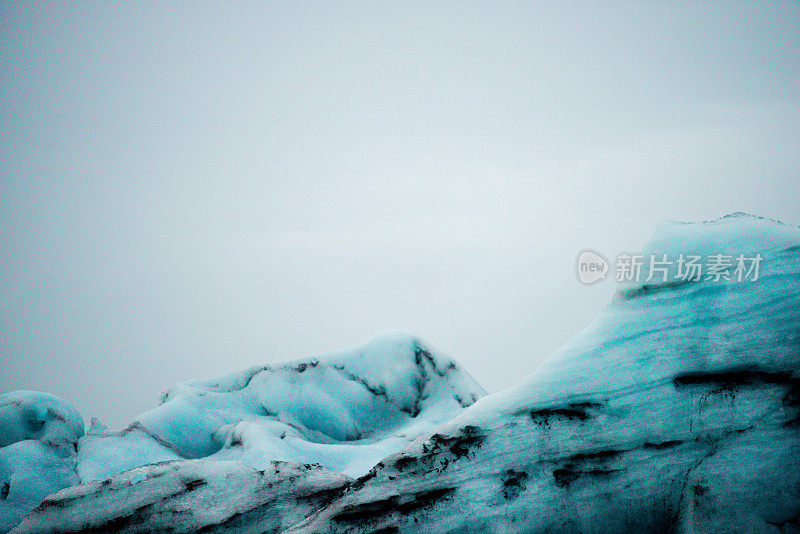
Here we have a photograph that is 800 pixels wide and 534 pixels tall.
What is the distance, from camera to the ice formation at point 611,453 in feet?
10.5

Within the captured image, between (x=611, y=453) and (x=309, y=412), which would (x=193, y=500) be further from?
(x=309, y=412)

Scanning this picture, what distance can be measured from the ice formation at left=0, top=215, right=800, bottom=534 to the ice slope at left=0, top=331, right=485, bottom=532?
5.00 ft

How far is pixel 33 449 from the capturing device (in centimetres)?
622

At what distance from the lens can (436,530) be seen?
3.20 metres

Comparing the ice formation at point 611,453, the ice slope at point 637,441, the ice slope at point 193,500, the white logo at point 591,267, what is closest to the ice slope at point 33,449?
the ice slope at point 193,500

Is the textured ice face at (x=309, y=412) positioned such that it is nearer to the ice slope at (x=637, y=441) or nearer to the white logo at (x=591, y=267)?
the ice slope at (x=637, y=441)

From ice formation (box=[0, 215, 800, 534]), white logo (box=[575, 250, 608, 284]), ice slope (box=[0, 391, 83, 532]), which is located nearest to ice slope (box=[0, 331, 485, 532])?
ice slope (box=[0, 391, 83, 532])

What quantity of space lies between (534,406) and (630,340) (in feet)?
2.93

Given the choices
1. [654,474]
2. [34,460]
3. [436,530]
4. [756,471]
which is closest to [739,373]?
[756,471]

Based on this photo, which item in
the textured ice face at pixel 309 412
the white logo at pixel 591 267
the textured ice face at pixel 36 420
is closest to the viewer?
the white logo at pixel 591 267

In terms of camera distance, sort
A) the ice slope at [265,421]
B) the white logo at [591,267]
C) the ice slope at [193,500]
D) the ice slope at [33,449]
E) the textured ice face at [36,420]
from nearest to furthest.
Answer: the ice slope at [193,500]
the white logo at [591,267]
the ice slope at [33,449]
the ice slope at [265,421]
the textured ice face at [36,420]

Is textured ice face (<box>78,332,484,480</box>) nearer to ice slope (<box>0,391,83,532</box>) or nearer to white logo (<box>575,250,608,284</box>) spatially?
ice slope (<box>0,391,83,532</box>)

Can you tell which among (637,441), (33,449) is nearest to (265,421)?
(33,449)

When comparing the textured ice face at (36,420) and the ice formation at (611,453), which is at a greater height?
the ice formation at (611,453)
